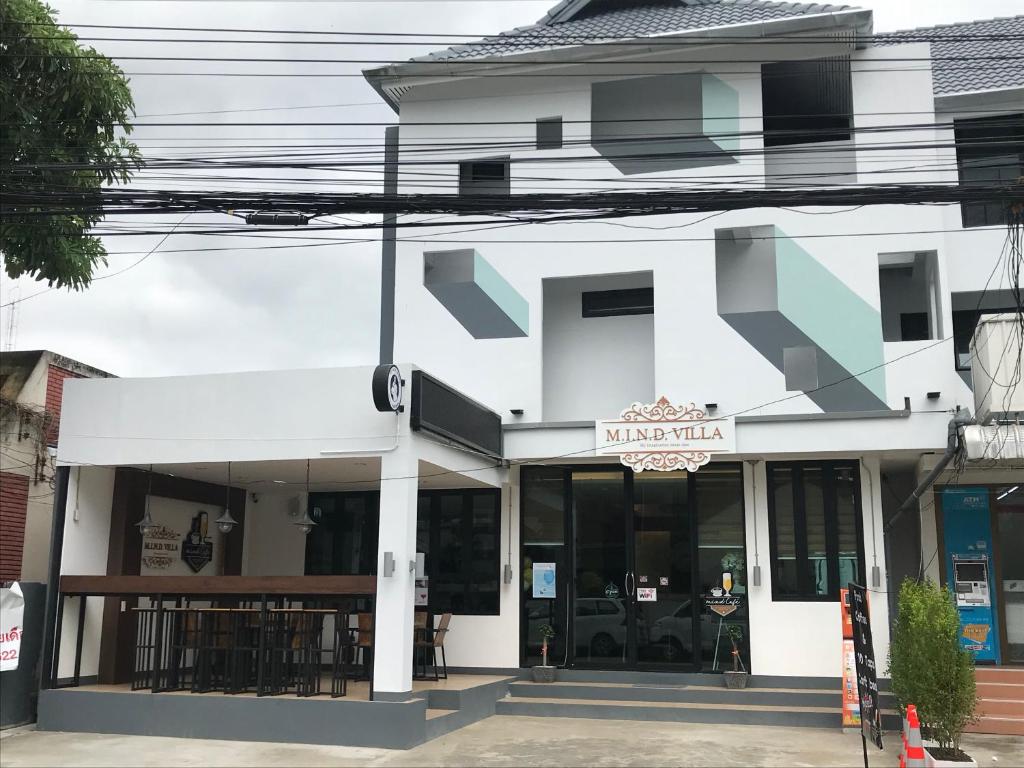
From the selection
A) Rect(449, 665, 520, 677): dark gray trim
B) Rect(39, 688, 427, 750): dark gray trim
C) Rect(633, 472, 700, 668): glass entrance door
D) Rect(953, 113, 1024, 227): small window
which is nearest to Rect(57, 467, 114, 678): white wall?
Rect(39, 688, 427, 750): dark gray trim

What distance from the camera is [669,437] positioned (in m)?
14.1

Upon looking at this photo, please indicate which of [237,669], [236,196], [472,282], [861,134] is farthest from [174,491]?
[861,134]

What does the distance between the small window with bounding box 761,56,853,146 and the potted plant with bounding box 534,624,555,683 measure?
8195 millimetres

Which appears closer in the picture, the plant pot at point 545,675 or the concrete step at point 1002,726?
the concrete step at point 1002,726

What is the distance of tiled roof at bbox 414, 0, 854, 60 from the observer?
15.1 m

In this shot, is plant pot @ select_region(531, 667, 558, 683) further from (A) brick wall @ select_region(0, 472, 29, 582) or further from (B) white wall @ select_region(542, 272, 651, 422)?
(A) brick wall @ select_region(0, 472, 29, 582)

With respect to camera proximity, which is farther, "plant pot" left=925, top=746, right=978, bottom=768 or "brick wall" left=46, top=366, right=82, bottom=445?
"brick wall" left=46, top=366, right=82, bottom=445

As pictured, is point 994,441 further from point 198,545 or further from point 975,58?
point 198,545

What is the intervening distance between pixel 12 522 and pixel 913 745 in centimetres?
1273

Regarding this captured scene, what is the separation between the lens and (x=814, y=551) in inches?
564

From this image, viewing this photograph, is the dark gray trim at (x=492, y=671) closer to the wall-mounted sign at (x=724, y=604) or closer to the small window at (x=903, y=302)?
the wall-mounted sign at (x=724, y=604)

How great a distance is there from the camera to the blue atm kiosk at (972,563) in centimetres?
1480

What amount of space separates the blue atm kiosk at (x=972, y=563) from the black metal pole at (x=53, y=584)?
12.6m

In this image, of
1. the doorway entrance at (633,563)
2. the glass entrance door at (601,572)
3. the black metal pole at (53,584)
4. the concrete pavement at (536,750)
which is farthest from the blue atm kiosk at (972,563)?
the black metal pole at (53,584)
